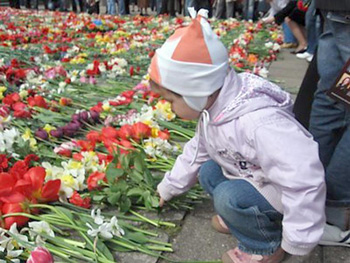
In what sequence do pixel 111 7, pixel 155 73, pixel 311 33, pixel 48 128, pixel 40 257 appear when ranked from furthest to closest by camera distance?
pixel 111 7 → pixel 311 33 → pixel 48 128 → pixel 155 73 → pixel 40 257

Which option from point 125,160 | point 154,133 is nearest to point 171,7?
point 154,133

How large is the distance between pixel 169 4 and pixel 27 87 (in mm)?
8961

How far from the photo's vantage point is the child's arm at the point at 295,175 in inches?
49.8

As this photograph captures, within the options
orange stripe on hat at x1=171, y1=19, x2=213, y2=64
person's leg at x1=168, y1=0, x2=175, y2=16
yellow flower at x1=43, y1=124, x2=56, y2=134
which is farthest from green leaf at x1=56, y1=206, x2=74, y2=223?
person's leg at x1=168, y1=0, x2=175, y2=16

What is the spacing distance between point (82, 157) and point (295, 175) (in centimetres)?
109

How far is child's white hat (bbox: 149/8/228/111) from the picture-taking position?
4.44ft

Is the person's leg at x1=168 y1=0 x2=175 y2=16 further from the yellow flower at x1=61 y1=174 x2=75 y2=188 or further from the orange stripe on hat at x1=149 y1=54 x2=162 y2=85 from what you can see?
the orange stripe on hat at x1=149 y1=54 x2=162 y2=85

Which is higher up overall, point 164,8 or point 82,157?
point 82,157

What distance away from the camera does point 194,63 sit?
1.35 m

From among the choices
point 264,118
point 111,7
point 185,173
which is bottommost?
point 111,7

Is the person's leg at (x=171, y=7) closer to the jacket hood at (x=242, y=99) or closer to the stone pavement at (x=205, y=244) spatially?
the stone pavement at (x=205, y=244)

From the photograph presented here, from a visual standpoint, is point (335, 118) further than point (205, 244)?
Yes

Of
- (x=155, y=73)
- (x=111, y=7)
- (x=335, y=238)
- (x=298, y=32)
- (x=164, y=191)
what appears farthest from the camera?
(x=111, y=7)

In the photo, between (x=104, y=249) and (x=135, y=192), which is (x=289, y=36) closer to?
(x=135, y=192)
